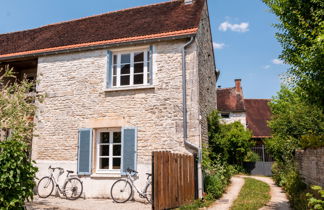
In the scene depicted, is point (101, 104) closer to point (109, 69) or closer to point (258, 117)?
point (109, 69)

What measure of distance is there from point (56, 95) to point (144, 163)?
4.57m

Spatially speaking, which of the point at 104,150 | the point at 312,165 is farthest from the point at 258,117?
the point at 312,165

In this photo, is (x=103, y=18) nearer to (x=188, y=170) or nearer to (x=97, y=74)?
(x=97, y=74)

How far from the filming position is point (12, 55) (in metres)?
12.2

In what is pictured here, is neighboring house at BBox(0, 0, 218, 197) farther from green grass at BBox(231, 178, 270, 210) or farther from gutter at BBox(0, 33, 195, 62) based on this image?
green grass at BBox(231, 178, 270, 210)

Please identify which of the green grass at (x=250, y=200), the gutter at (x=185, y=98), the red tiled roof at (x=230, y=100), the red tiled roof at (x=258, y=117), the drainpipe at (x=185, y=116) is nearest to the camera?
the green grass at (x=250, y=200)

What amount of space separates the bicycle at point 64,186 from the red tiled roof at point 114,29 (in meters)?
5.00

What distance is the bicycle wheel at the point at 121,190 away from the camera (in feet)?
31.2

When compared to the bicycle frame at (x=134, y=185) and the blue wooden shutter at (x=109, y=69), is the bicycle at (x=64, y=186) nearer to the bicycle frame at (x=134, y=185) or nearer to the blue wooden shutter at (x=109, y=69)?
the bicycle frame at (x=134, y=185)

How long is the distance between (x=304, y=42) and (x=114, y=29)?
779 cm

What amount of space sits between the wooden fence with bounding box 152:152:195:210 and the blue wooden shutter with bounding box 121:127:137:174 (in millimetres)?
1966

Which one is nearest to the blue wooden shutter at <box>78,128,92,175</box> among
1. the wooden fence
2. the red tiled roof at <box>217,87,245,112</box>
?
the wooden fence

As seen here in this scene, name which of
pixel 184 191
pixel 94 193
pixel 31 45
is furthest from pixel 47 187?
pixel 31 45

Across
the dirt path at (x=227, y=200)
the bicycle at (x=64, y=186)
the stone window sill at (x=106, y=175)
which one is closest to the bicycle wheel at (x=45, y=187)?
the bicycle at (x=64, y=186)
